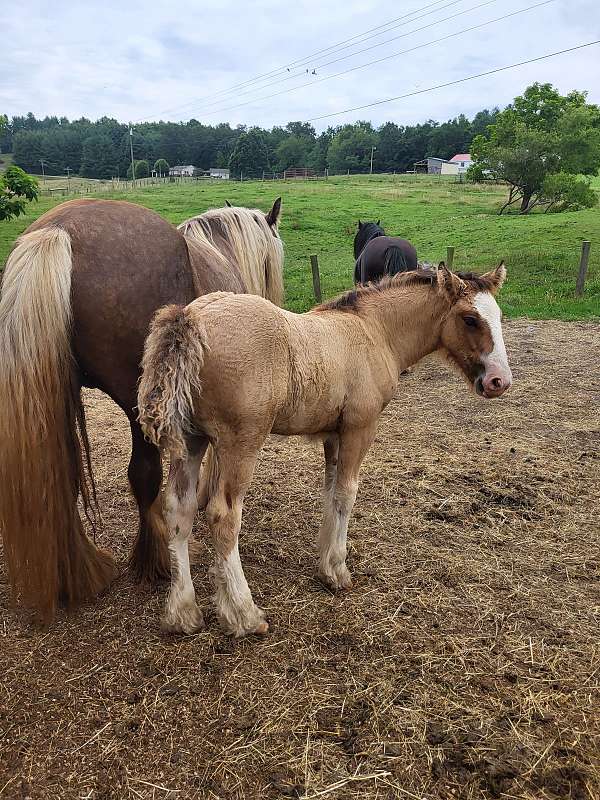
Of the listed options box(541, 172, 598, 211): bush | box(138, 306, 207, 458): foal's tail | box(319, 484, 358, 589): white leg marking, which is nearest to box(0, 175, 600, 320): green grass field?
box(541, 172, 598, 211): bush

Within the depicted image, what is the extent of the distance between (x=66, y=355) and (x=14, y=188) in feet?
23.5

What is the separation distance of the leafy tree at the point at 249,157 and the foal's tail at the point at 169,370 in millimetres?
72020

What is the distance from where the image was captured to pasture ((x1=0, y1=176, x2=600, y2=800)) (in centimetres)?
212

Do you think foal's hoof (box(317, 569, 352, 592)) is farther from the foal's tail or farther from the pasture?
the foal's tail

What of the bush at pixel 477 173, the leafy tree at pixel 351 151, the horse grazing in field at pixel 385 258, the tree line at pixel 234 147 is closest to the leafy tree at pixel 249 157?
the tree line at pixel 234 147

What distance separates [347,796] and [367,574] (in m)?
1.43

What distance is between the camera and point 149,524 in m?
3.22

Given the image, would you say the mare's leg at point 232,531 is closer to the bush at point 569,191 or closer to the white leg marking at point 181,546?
the white leg marking at point 181,546

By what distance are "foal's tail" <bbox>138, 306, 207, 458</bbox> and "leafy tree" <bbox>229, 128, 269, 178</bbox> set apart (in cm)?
7202

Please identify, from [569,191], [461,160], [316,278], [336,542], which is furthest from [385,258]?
[461,160]

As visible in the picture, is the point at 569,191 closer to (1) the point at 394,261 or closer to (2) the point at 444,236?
(2) the point at 444,236

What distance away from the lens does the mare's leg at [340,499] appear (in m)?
3.10

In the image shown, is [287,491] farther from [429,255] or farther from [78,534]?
[429,255]

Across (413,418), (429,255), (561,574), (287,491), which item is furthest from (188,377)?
(429,255)
